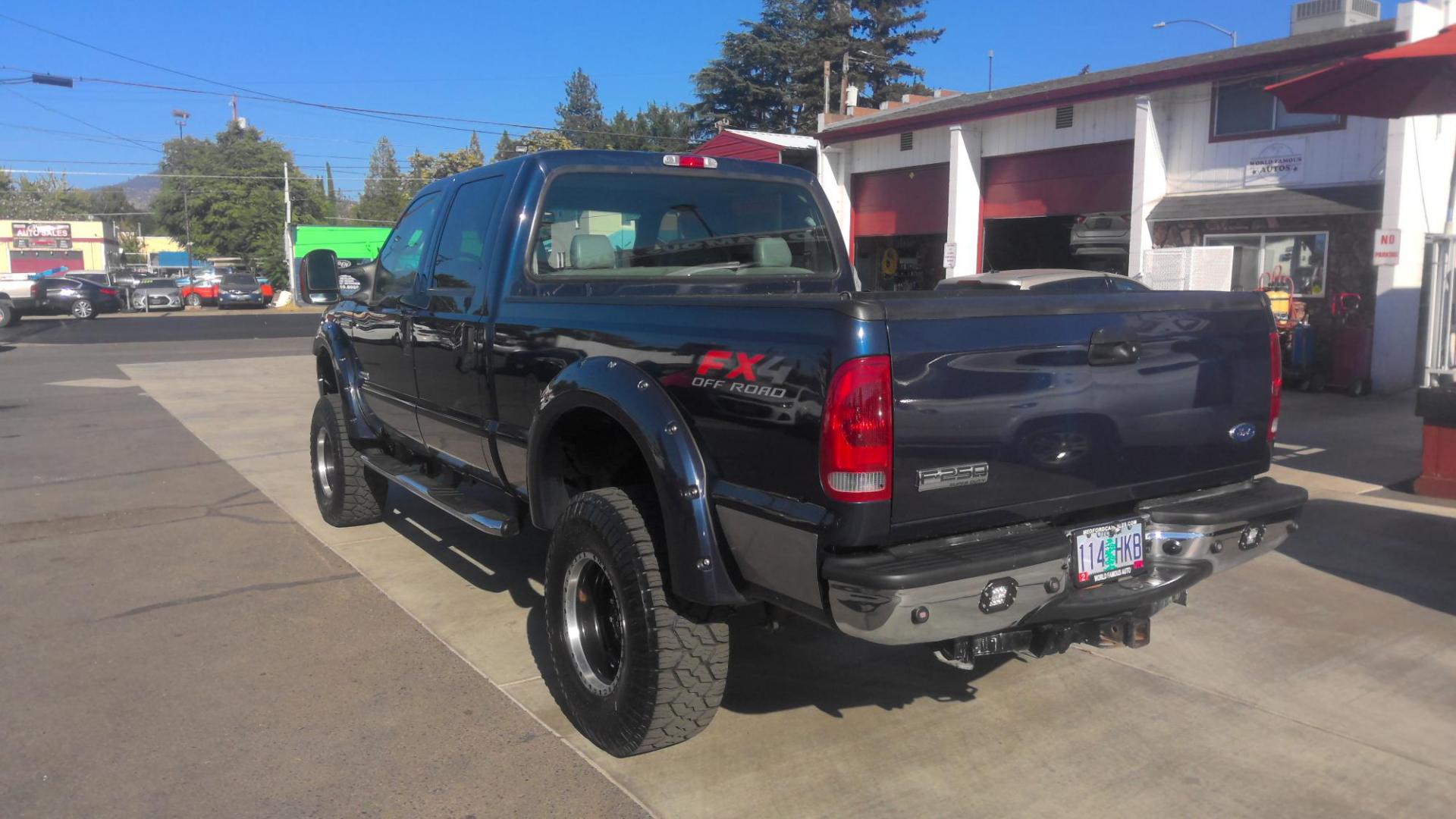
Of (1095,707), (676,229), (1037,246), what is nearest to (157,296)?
(1037,246)

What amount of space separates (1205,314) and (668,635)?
1994 mm

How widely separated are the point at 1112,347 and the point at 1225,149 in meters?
13.7

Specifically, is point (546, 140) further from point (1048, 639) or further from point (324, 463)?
point (1048, 639)

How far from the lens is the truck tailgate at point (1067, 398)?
109 inches

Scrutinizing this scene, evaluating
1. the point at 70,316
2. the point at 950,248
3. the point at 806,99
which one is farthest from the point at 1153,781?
the point at 806,99

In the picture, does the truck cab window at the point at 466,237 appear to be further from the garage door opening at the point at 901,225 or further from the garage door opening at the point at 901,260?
the garage door opening at the point at 901,260

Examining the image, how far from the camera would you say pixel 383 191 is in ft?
412

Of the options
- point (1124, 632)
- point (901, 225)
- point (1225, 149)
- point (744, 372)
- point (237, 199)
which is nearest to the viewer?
point (744, 372)

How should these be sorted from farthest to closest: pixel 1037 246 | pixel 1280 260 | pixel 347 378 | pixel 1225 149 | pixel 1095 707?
pixel 1037 246, pixel 1225 149, pixel 1280 260, pixel 347 378, pixel 1095 707

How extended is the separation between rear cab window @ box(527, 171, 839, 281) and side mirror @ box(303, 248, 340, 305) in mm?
2294

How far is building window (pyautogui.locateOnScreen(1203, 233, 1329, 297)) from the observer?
45.1 ft

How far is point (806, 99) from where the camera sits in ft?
151

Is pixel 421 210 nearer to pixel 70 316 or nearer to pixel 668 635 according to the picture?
pixel 668 635

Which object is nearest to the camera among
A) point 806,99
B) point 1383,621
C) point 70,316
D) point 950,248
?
point 1383,621
